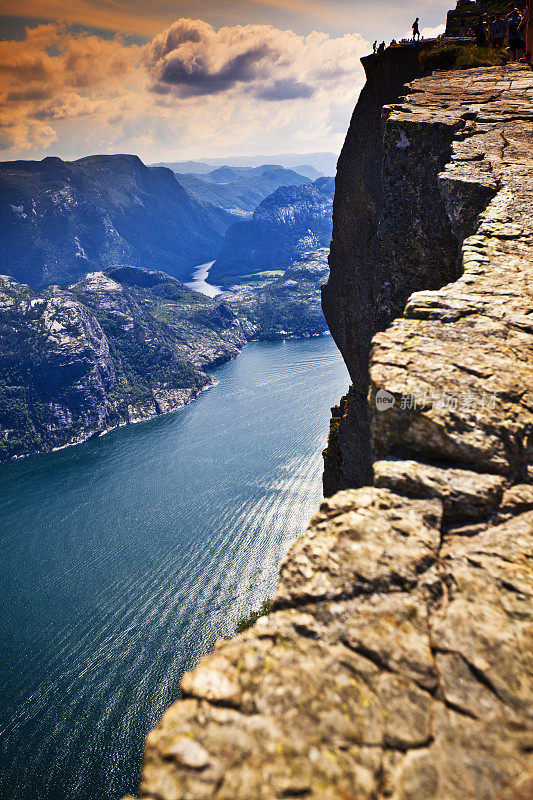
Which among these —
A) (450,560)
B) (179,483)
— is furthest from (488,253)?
(179,483)

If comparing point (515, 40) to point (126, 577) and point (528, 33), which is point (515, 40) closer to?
point (528, 33)

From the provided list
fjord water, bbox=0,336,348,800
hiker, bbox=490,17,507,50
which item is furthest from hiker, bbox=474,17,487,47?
fjord water, bbox=0,336,348,800

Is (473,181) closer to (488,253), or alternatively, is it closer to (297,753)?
(488,253)

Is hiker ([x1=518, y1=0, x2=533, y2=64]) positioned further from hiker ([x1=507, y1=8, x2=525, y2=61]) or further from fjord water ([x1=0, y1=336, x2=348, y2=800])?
fjord water ([x1=0, y1=336, x2=348, y2=800])

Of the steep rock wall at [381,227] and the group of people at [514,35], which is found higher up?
the group of people at [514,35]

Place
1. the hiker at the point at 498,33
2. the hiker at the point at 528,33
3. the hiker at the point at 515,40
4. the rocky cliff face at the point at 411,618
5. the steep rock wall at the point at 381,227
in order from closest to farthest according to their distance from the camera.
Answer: the rocky cliff face at the point at 411,618, the steep rock wall at the point at 381,227, the hiker at the point at 528,33, the hiker at the point at 515,40, the hiker at the point at 498,33

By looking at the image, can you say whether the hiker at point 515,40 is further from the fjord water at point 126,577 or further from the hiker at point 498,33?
the fjord water at point 126,577

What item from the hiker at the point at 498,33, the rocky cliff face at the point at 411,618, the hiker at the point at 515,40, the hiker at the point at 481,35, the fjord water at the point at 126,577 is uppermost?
the hiker at the point at 481,35

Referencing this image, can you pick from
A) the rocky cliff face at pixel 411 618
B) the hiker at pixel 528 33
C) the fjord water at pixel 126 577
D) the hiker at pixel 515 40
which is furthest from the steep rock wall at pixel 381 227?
the fjord water at pixel 126 577
